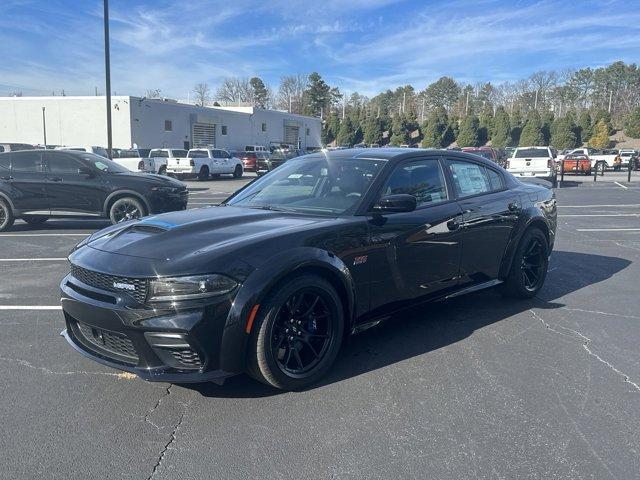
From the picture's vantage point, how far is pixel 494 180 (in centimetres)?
569

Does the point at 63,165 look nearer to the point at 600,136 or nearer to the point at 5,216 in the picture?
the point at 5,216

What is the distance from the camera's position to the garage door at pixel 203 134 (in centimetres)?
4756

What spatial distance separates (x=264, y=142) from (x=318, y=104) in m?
39.0

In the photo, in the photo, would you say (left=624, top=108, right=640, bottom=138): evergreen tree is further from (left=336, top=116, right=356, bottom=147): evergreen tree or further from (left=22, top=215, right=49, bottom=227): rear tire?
(left=22, top=215, right=49, bottom=227): rear tire

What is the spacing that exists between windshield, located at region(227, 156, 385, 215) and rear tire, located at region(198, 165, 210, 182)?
88.4 feet

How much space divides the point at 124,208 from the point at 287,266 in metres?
8.56

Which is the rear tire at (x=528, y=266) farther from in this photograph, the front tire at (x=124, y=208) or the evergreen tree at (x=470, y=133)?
the evergreen tree at (x=470, y=133)

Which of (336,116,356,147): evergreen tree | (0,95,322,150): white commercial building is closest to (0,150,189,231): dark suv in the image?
(0,95,322,150): white commercial building

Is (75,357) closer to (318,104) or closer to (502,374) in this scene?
(502,374)

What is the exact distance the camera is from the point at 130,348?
3395mm

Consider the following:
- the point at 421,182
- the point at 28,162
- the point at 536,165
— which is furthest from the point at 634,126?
the point at 421,182

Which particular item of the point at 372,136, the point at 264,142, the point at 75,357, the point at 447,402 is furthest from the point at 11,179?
the point at 372,136

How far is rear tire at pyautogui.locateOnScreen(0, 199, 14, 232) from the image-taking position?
438 inches

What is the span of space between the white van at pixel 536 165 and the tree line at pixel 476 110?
130 ft
